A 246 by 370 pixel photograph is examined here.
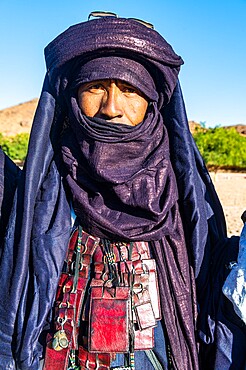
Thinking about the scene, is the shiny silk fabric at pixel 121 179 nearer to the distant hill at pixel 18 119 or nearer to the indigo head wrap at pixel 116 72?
the indigo head wrap at pixel 116 72

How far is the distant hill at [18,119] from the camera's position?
72.1 m

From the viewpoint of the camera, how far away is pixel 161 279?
1.75 m

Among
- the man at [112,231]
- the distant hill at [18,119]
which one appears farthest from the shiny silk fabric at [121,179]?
the distant hill at [18,119]

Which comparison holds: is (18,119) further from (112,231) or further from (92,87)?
(112,231)

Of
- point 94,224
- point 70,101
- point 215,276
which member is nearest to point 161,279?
point 215,276

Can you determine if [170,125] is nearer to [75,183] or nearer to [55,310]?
[75,183]

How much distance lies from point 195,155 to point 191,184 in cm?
14

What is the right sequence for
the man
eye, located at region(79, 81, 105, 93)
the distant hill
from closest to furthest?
the man < eye, located at region(79, 81, 105, 93) < the distant hill

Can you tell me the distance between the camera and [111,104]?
5.66 ft

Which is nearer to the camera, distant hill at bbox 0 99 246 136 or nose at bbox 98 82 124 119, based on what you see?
nose at bbox 98 82 124 119

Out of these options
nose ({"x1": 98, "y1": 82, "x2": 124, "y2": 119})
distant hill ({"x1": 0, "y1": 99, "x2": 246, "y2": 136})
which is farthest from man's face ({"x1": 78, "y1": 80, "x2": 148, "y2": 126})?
distant hill ({"x1": 0, "y1": 99, "x2": 246, "y2": 136})

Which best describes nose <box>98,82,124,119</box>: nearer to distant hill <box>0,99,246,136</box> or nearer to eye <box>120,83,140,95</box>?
eye <box>120,83,140,95</box>

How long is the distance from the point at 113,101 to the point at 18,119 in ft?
256

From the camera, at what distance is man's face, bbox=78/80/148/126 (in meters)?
1.73
